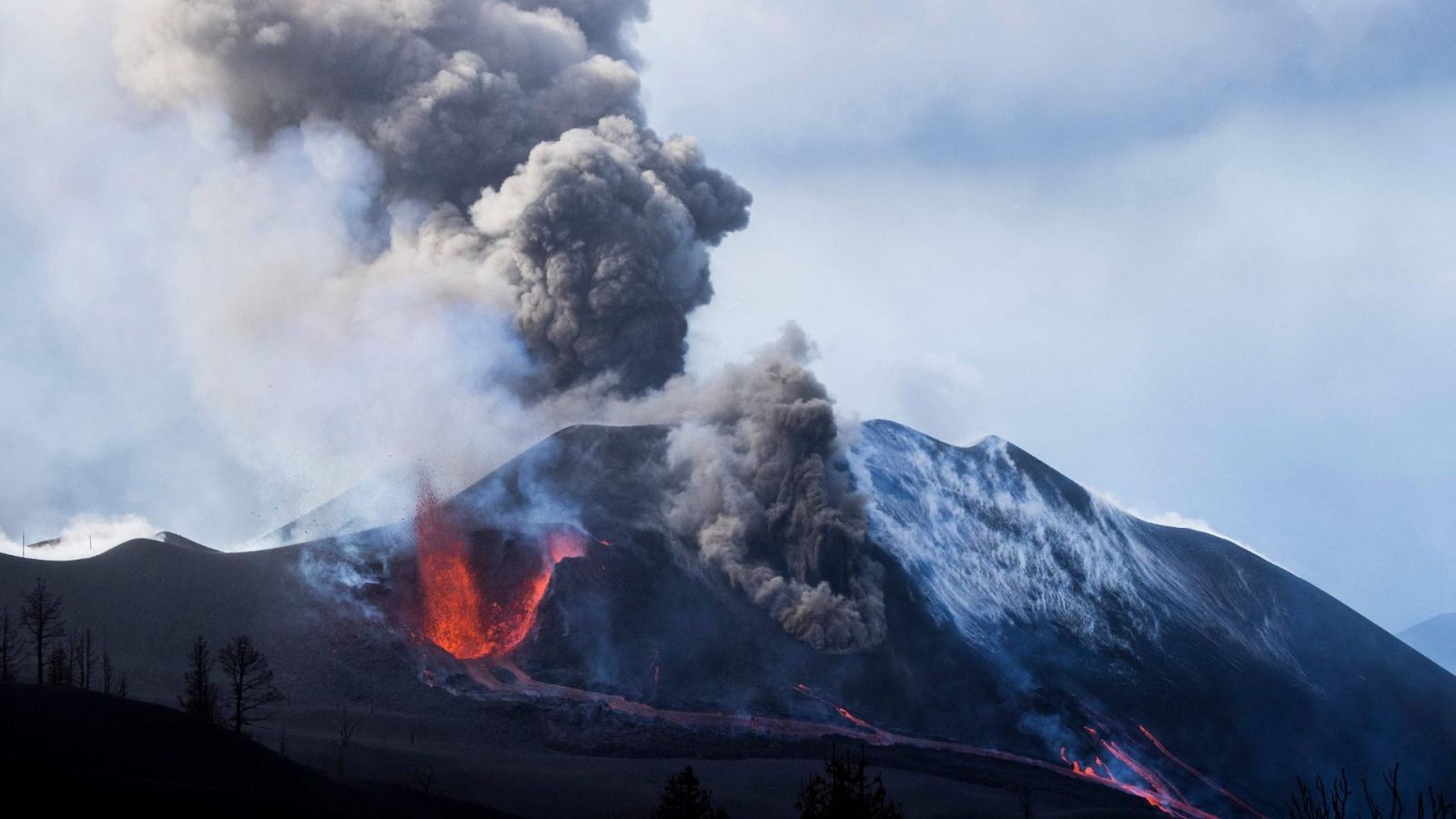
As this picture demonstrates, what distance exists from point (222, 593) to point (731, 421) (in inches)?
1146

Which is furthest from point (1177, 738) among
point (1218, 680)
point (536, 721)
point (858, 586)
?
point (536, 721)

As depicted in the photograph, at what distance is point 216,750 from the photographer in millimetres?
42531

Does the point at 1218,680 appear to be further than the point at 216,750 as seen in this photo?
Yes

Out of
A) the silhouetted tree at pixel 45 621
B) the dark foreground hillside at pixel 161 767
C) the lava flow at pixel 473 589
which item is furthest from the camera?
the lava flow at pixel 473 589

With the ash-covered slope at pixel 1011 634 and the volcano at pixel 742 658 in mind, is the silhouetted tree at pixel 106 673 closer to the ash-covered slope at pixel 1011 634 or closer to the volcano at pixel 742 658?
the volcano at pixel 742 658

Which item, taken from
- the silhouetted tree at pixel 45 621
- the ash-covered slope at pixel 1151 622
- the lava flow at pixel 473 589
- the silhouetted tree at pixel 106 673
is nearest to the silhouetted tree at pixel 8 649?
the silhouetted tree at pixel 45 621

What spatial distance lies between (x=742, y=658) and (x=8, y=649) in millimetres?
31382

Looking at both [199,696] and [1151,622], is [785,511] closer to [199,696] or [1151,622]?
[1151,622]

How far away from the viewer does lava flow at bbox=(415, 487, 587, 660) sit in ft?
230

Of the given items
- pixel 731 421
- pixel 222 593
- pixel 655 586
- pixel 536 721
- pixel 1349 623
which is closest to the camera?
pixel 536 721

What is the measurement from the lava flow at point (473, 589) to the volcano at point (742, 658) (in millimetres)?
138

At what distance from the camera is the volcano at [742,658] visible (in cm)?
6200

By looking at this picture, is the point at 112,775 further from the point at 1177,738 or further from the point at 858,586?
the point at 1177,738

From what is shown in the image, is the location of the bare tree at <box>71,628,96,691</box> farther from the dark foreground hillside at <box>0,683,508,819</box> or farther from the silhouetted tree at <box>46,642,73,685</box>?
the dark foreground hillside at <box>0,683,508,819</box>
